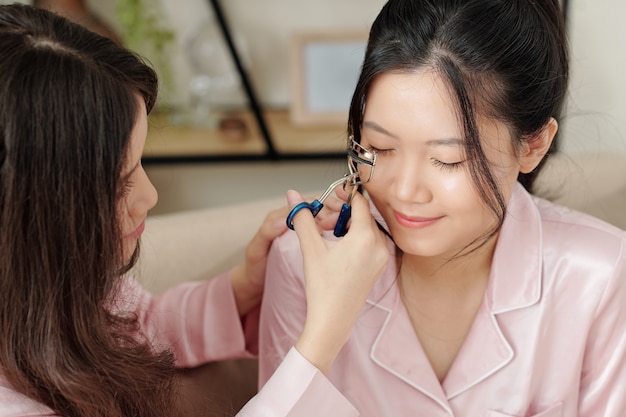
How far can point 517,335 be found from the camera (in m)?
1.16

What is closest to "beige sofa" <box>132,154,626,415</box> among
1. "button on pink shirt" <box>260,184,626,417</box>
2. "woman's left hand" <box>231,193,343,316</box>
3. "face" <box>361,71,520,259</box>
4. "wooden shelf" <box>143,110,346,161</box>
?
"woman's left hand" <box>231,193,343,316</box>

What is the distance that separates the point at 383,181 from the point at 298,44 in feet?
4.47

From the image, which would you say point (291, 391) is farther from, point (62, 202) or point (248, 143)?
point (248, 143)

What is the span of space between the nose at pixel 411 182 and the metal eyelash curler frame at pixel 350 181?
5 cm

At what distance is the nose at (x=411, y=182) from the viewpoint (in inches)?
38.7

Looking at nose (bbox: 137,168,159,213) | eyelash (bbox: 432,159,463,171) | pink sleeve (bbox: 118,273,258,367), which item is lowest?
pink sleeve (bbox: 118,273,258,367)

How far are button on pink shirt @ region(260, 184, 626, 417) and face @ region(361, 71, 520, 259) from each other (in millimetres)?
150

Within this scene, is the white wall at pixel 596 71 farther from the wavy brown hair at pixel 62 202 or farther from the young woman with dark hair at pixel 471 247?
the wavy brown hair at pixel 62 202

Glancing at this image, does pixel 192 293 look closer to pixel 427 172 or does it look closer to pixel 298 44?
pixel 427 172

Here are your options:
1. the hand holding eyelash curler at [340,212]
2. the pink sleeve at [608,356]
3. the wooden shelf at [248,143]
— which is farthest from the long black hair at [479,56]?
the wooden shelf at [248,143]

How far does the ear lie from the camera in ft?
3.47

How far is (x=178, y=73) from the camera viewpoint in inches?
99.8

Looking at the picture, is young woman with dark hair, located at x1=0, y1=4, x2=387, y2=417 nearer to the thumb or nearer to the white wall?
the thumb

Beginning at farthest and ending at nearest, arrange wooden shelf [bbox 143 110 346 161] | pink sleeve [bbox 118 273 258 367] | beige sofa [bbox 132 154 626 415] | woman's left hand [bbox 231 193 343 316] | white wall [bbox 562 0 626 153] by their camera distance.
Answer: wooden shelf [bbox 143 110 346 161], white wall [bbox 562 0 626 153], beige sofa [bbox 132 154 626 415], pink sleeve [bbox 118 273 258 367], woman's left hand [bbox 231 193 343 316]
